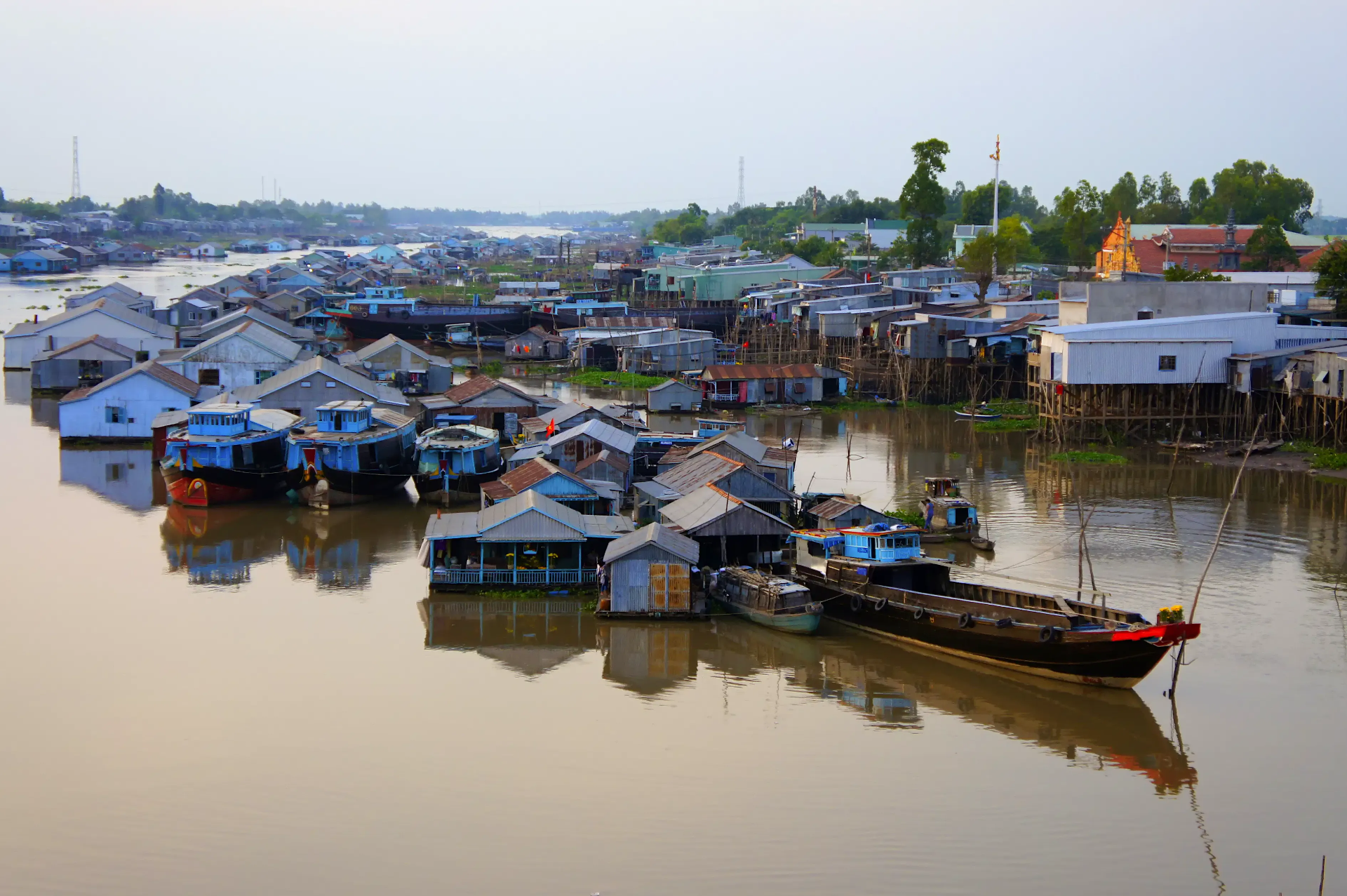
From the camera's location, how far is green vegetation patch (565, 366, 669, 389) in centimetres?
3994

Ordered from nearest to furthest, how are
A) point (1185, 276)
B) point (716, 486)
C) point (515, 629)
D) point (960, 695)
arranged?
point (960, 695)
point (515, 629)
point (716, 486)
point (1185, 276)

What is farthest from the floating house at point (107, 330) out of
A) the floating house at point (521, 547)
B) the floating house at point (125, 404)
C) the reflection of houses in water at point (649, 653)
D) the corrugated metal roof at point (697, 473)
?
the reflection of houses in water at point (649, 653)

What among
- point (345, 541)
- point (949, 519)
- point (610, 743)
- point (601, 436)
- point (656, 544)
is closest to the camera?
point (610, 743)

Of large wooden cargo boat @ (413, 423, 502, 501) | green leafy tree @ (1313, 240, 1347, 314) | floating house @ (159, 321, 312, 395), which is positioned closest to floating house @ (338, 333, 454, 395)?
floating house @ (159, 321, 312, 395)

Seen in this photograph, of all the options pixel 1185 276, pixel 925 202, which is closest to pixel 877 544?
pixel 1185 276

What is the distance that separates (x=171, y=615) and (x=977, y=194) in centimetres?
6408

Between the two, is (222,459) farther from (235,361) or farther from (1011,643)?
(1011,643)

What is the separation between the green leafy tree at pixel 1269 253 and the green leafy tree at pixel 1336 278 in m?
12.4

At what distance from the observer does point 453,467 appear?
23.5m

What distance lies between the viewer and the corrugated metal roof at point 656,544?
54.4ft

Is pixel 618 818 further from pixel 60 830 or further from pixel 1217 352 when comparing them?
pixel 1217 352

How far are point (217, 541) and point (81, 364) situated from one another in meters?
17.5

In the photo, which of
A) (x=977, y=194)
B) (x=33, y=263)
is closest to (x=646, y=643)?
(x=977, y=194)

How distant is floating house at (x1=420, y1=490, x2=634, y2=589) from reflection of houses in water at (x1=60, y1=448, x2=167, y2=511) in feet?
28.1
